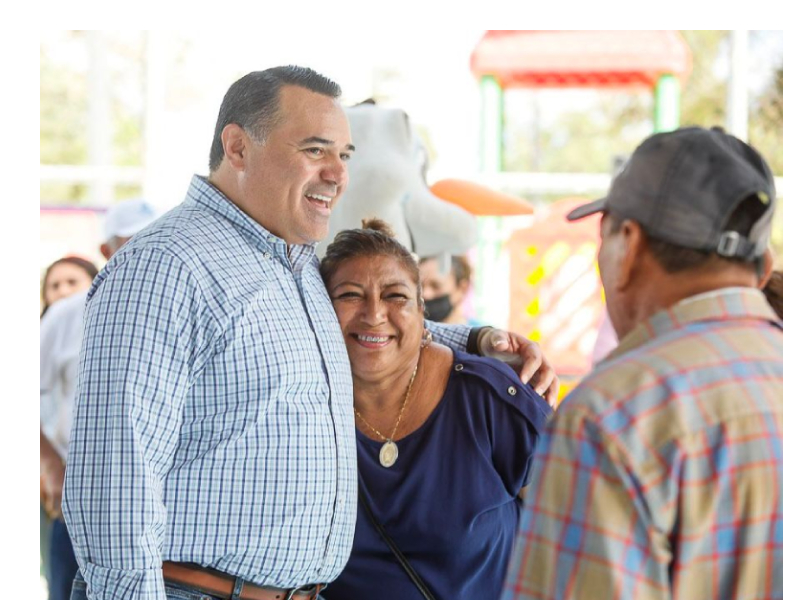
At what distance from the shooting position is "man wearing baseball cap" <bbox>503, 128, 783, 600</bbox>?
4.26 ft

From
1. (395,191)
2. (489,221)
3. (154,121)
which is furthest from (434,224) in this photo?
(154,121)

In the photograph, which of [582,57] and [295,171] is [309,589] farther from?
[582,57]

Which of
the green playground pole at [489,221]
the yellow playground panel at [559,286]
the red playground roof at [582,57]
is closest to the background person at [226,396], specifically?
the green playground pole at [489,221]

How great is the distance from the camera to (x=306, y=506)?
204 cm

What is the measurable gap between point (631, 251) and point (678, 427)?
27cm

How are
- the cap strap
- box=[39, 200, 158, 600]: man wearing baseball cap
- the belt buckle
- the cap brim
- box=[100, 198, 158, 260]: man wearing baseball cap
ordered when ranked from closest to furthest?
the cap strap
the cap brim
the belt buckle
box=[39, 200, 158, 600]: man wearing baseball cap
box=[100, 198, 158, 260]: man wearing baseball cap

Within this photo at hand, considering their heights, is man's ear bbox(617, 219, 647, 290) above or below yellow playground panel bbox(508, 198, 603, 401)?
above

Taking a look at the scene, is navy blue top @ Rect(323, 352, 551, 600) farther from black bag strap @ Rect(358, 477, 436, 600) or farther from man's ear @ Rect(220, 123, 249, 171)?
man's ear @ Rect(220, 123, 249, 171)

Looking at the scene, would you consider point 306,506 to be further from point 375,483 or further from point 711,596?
point 711,596

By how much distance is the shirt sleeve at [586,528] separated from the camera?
1.30 metres

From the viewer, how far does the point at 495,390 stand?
249 centimetres

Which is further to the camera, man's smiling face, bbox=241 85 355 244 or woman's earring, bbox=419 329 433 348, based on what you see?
woman's earring, bbox=419 329 433 348

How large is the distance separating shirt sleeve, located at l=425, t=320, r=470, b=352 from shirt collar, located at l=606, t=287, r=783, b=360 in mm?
1368

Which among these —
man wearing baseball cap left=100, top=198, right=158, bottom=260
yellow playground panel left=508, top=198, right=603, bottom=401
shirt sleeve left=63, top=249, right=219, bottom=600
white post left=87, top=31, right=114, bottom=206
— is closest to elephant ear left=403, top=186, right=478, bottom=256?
shirt sleeve left=63, top=249, right=219, bottom=600
